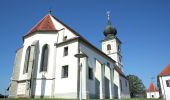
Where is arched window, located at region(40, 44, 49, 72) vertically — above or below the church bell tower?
below

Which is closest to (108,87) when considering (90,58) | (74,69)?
(90,58)

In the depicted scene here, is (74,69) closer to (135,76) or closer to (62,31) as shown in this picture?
(62,31)

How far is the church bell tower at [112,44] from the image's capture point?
48094 mm

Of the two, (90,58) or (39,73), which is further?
(90,58)

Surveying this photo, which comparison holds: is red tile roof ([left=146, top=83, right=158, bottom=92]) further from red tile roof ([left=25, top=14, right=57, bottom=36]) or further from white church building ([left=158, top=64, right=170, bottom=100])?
red tile roof ([left=25, top=14, right=57, bottom=36])

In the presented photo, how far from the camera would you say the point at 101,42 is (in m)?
50.8

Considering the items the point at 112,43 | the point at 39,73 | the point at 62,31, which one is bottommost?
the point at 39,73

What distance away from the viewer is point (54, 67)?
24.7 meters

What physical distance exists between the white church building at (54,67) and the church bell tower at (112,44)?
19405 mm

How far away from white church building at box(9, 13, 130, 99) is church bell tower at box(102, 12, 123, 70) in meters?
19.4

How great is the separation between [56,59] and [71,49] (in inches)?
103

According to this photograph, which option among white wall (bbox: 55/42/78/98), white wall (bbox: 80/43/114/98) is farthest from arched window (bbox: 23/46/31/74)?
white wall (bbox: 80/43/114/98)

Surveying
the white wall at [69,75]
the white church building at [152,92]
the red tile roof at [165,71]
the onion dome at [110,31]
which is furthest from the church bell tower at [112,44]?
the white church building at [152,92]

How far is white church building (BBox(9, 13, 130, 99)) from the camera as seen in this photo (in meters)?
23.1
